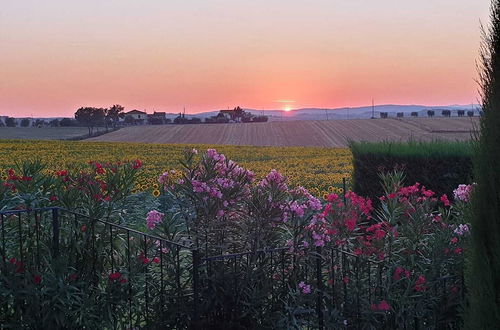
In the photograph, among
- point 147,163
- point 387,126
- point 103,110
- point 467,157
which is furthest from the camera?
point 103,110

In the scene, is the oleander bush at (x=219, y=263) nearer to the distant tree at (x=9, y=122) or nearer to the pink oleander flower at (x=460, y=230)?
the pink oleander flower at (x=460, y=230)

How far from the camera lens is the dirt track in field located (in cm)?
5977

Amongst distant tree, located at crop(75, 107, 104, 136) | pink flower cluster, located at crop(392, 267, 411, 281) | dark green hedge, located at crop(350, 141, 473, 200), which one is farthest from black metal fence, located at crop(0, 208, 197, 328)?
distant tree, located at crop(75, 107, 104, 136)

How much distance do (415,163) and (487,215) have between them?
30.7ft

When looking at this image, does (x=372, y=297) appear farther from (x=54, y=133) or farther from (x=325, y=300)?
(x=54, y=133)

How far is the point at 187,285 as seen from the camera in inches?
209

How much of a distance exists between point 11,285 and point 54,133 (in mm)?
74324

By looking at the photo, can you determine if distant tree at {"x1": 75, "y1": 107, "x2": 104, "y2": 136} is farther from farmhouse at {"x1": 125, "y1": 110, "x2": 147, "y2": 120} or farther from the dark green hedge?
the dark green hedge

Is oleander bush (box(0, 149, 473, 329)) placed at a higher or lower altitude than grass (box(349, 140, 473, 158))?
lower

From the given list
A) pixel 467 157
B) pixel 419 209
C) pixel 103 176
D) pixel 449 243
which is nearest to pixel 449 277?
pixel 449 243

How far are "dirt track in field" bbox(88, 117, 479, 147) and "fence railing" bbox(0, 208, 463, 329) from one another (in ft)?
166

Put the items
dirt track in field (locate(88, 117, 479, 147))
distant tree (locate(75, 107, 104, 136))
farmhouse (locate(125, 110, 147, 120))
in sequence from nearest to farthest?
1. dirt track in field (locate(88, 117, 479, 147))
2. distant tree (locate(75, 107, 104, 136))
3. farmhouse (locate(125, 110, 147, 120))

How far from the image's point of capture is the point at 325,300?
213 inches

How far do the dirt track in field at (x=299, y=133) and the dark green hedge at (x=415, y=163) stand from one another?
43.0 meters
